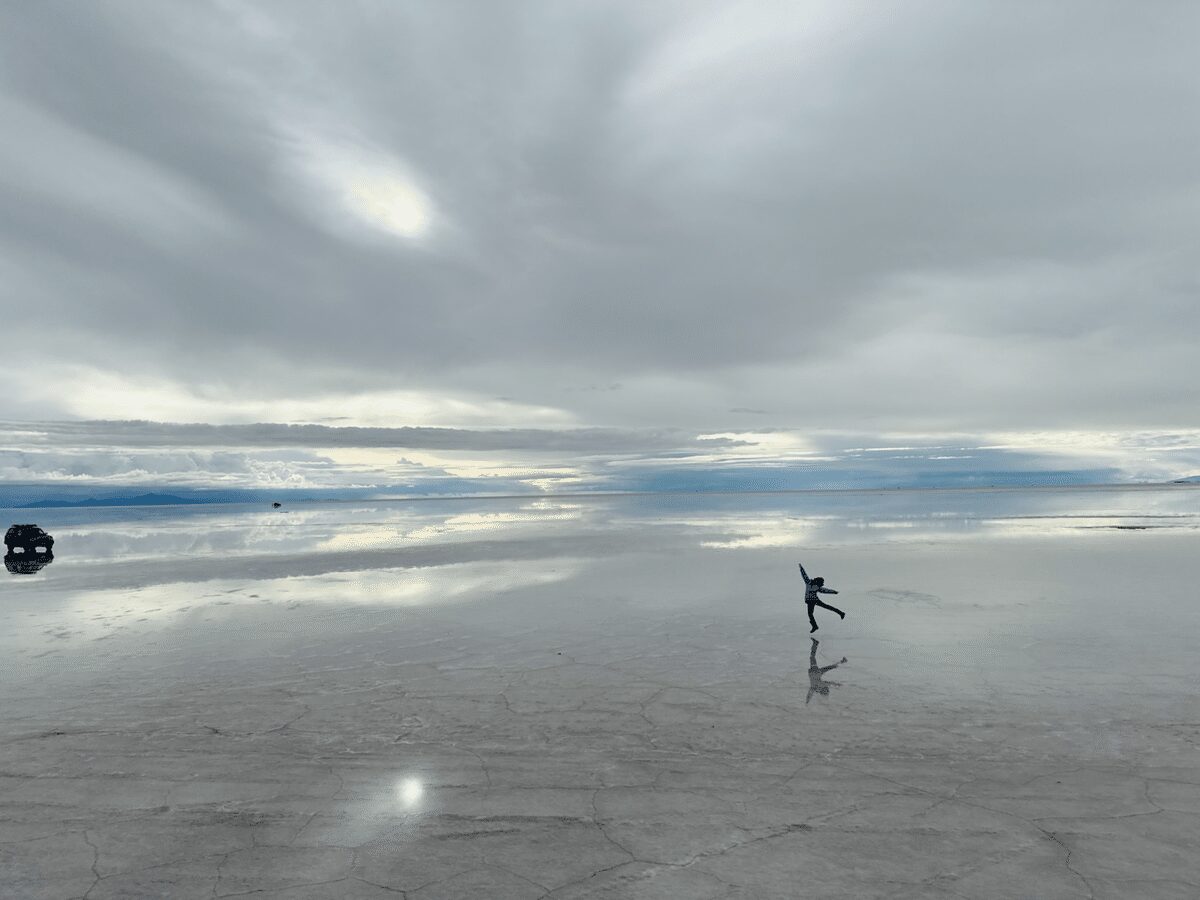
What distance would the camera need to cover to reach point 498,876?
5.36 m

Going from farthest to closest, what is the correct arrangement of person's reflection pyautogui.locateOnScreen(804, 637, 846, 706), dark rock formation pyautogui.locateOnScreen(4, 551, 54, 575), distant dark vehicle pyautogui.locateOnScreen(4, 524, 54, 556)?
distant dark vehicle pyautogui.locateOnScreen(4, 524, 54, 556)
dark rock formation pyautogui.locateOnScreen(4, 551, 54, 575)
person's reflection pyautogui.locateOnScreen(804, 637, 846, 706)

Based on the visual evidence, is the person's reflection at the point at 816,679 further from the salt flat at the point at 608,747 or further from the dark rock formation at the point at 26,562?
the dark rock formation at the point at 26,562

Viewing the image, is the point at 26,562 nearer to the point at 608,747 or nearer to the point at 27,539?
the point at 27,539

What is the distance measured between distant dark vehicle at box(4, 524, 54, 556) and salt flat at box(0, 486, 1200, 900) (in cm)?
2190

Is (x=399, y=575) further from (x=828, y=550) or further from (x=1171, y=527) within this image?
(x=1171, y=527)

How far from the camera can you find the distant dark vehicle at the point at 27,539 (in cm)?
3519

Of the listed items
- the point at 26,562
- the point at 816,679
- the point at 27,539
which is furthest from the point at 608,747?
the point at 27,539

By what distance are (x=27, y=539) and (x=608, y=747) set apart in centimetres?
4089

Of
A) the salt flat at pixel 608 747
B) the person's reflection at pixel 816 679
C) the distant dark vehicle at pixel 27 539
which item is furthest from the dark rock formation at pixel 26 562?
the person's reflection at pixel 816 679

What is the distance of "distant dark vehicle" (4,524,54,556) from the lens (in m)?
35.2

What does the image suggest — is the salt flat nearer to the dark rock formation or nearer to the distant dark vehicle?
the dark rock formation

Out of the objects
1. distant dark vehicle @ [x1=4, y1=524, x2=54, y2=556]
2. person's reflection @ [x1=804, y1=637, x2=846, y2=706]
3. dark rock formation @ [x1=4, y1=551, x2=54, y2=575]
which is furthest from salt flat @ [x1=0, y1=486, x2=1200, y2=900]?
distant dark vehicle @ [x1=4, y1=524, x2=54, y2=556]

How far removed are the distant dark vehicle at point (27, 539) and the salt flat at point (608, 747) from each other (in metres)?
21.9

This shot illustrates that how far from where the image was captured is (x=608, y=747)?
8078 millimetres
